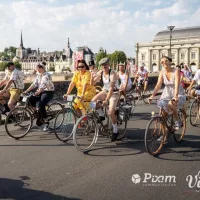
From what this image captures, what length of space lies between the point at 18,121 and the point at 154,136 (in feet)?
11.7

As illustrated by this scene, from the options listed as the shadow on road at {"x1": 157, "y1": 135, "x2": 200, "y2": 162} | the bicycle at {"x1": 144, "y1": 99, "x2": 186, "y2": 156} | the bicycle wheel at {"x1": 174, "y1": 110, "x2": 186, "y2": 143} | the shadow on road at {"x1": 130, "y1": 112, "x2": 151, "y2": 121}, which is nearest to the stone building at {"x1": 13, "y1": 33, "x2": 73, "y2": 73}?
the shadow on road at {"x1": 130, "y1": 112, "x2": 151, "y2": 121}

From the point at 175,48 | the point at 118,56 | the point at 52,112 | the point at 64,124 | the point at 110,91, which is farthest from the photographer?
the point at 118,56

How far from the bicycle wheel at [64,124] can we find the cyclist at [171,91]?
1866mm

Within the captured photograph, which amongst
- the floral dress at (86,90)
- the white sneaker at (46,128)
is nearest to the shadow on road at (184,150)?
the floral dress at (86,90)

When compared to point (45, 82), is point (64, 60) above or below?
above

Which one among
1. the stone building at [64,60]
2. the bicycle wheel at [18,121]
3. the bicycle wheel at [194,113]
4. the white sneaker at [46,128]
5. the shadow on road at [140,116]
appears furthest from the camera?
the stone building at [64,60]

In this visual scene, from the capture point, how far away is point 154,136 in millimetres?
5945

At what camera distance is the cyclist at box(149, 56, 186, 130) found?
622 cm

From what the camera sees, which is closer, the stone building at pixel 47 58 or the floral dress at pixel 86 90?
the floral dress at pixel 86 90

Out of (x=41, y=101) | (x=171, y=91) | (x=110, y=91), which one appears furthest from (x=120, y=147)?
(x=41, y=101)

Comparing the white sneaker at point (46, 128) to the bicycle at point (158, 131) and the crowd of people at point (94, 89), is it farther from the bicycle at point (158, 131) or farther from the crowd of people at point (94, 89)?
the bicycle at point (158, 131)

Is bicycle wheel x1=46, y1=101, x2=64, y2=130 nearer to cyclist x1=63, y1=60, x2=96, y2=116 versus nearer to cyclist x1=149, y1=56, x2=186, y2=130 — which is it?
cyclist x1=63, y1=60, x2=96, y2=116

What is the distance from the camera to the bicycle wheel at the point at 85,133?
6.20 metres

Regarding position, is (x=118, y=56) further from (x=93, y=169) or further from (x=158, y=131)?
(x=93, y=169)
